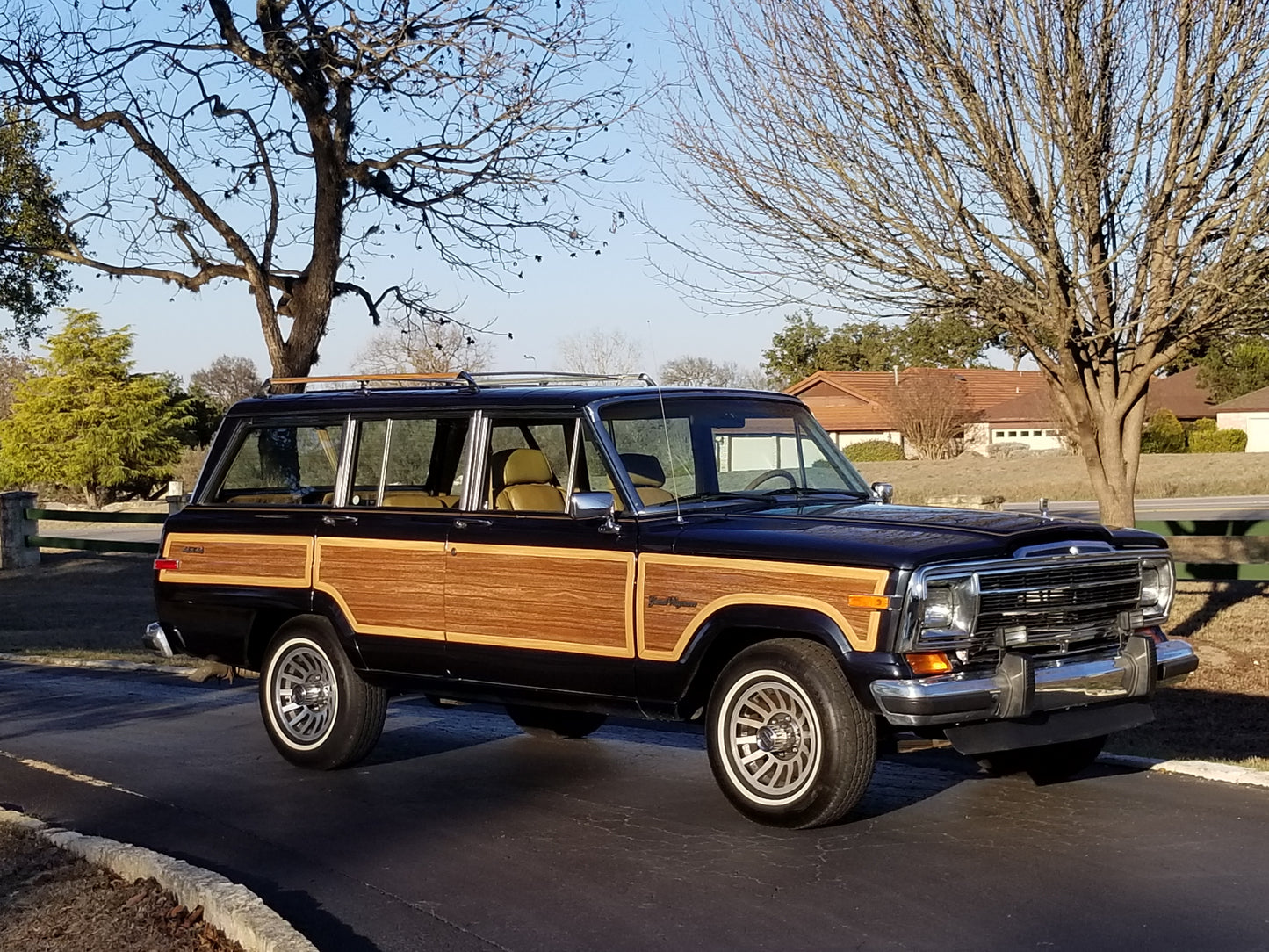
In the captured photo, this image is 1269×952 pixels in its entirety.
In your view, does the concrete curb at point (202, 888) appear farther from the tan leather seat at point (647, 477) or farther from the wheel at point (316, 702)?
the tan leather seat at point (647, 477)

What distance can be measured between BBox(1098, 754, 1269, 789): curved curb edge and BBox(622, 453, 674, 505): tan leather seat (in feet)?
9.53

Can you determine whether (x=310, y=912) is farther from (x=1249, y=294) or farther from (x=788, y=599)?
(x=1249, y=294)

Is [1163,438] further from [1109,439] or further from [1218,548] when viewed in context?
[1109,439]

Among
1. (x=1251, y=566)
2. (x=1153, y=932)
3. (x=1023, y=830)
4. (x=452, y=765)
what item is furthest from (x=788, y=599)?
(x=1251, y=566)

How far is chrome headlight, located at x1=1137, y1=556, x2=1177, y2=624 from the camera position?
7.88 m

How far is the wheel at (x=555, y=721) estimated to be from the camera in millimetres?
10125

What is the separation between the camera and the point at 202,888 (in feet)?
19.9

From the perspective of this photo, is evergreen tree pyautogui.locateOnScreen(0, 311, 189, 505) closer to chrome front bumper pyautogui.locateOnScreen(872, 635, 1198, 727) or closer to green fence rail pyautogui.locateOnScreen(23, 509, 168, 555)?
green fence rail pyautogui.locateOnScreen(23, 509, 168, 555)

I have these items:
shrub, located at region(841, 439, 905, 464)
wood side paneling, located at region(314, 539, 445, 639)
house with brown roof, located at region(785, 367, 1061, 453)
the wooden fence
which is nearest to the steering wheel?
wood side paneling, located at region(314, 539, 445, 639)

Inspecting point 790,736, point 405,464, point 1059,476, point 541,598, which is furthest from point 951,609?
point 1059,476

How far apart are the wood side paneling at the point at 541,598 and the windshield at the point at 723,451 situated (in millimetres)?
480

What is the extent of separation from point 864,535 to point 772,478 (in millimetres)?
1516

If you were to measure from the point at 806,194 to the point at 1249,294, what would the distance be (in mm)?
3446

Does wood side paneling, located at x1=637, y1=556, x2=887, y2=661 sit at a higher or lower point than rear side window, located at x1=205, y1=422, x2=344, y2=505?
lower
